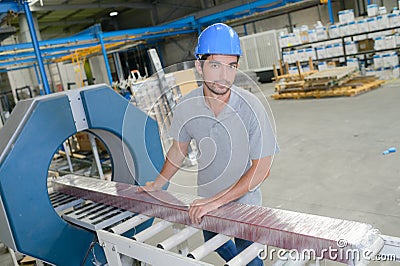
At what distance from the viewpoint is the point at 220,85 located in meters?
1.28

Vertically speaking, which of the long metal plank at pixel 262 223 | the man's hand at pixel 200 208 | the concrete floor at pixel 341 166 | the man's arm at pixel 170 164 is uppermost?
the man's arm at pixel 170 164

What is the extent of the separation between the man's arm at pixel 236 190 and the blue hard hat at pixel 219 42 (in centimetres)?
41

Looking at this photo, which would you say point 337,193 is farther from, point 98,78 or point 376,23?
point 98,78

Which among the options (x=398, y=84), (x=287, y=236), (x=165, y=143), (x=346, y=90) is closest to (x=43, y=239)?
(x=165, y=143)

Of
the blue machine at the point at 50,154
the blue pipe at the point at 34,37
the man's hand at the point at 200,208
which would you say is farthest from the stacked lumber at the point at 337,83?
the man's hand at the point at 200,208

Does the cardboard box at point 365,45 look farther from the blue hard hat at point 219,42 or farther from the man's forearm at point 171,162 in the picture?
the blue hard hat at point 219,42

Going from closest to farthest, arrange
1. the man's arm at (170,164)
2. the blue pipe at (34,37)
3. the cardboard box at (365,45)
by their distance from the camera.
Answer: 1. the man's arm at (170,164)
2. the blue pipe at (34,37)
3. the cardboard box at (365,45)

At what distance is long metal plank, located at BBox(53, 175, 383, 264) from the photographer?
1.01 m

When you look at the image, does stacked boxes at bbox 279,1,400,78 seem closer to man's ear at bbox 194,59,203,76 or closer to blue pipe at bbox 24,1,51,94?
blue pipe at bbox 24,1,51,94

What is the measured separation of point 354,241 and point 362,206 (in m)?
2.04

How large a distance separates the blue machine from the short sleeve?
0.62 metres

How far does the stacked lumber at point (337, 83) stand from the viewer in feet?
24.0

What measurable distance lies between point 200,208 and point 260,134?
346 millimetres

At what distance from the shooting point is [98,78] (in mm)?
14859
